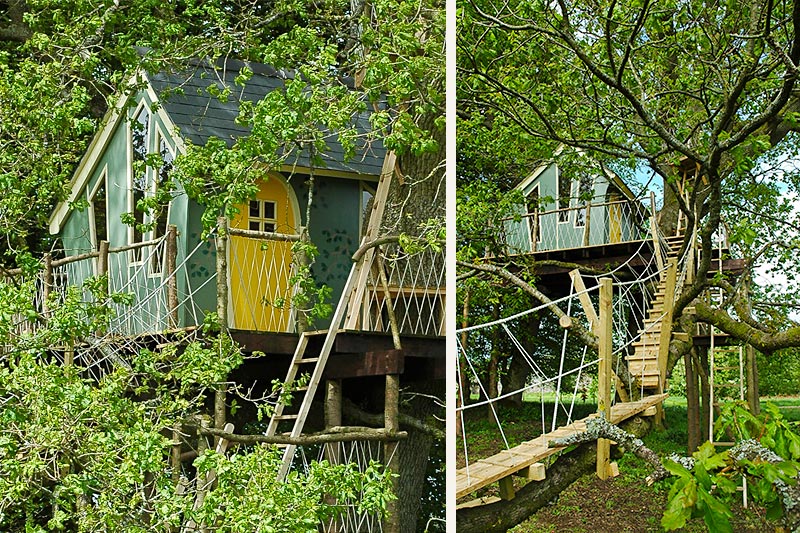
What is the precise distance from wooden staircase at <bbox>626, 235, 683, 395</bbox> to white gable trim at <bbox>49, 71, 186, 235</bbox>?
148cm

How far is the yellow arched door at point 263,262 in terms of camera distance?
249 cm

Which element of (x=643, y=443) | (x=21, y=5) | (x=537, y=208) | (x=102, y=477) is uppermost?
(x=21, y=5)

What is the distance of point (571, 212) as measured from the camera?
6.07 feet

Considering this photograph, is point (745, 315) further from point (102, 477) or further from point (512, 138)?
point (102, 477)

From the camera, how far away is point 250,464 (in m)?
2.02

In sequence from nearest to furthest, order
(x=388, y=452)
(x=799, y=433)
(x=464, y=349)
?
(x=799, y=433) < (x=464, y=349) < (x=388, y=452)

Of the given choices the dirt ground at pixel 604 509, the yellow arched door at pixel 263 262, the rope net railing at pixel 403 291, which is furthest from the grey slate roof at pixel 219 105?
the dirt ground at pixel 604 509

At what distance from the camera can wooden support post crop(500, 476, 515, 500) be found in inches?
67.0

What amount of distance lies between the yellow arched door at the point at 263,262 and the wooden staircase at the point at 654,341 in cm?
96

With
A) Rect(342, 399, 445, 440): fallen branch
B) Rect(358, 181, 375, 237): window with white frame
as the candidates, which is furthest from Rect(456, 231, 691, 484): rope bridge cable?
Rect(358, 181, 375, 237): window with white frame

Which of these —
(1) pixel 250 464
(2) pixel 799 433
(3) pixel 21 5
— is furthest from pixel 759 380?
(3) pixel 21 5

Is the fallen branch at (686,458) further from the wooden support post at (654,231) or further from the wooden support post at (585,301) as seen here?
the wooden support post at (654,231)

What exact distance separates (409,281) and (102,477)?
917 mm

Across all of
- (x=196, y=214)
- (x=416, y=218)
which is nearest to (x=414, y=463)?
(x=416, y=218)
